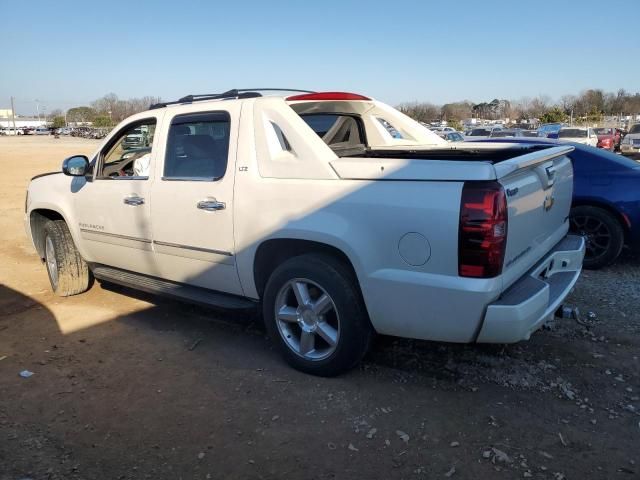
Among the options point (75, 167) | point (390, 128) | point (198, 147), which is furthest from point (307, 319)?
point (75, 167)

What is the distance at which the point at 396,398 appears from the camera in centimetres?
340

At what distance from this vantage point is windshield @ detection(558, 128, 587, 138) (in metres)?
24.1

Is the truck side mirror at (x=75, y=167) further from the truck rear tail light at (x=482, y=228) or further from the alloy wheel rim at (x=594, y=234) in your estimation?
the alloy wheel rim at (x=594, y=234)

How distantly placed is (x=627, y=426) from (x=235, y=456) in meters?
2.24

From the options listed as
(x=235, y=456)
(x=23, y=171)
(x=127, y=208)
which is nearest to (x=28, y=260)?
(x=127, y=208)

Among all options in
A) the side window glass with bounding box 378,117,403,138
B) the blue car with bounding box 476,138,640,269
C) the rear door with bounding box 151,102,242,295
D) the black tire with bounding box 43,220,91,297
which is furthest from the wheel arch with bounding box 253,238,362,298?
the blue car with bounding box 476,138,640,269

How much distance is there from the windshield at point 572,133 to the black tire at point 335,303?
23747 millimetres

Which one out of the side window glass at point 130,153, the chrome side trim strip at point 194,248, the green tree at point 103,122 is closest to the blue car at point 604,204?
the chrome side trim strip at point 194,248

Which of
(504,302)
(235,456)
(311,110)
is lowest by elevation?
(235,456)

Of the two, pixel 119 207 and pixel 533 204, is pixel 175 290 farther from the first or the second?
pixel 533 204

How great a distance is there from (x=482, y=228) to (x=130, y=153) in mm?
4086

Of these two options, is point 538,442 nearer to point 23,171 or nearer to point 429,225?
point 429,225

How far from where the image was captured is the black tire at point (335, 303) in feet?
11.0

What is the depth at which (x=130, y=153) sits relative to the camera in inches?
220
